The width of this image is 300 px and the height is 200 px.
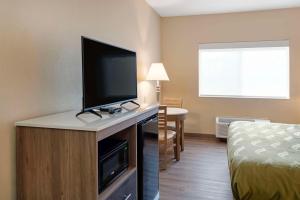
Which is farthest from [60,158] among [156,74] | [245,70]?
[245,70]

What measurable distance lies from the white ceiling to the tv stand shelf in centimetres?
338

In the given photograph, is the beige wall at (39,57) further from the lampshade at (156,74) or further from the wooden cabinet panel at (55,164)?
the lampshade at (156,74)

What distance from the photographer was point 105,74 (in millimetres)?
2061

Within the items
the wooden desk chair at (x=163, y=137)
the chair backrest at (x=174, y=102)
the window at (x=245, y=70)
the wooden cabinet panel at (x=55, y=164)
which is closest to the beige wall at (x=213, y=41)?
the window at (x=245, y=70)

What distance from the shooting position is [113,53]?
86.7 inches

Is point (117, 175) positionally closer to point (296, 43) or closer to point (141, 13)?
point (141, 13)

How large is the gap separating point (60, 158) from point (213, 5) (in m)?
3.98

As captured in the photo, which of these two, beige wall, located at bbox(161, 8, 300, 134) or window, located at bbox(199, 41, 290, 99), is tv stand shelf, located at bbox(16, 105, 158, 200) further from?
window, located at bbox(199, 41, 290, 99)

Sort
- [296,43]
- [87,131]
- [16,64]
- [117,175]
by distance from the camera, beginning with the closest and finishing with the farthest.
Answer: [87,131], [16,64], [117,175], [296,43]

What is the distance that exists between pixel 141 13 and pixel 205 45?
164 cm

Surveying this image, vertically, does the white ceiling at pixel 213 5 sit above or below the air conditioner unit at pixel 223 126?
above

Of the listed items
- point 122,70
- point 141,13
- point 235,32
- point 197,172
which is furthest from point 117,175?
point 235,32

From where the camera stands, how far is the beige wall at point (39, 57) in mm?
1632

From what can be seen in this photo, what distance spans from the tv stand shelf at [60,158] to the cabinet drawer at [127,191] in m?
0.12
